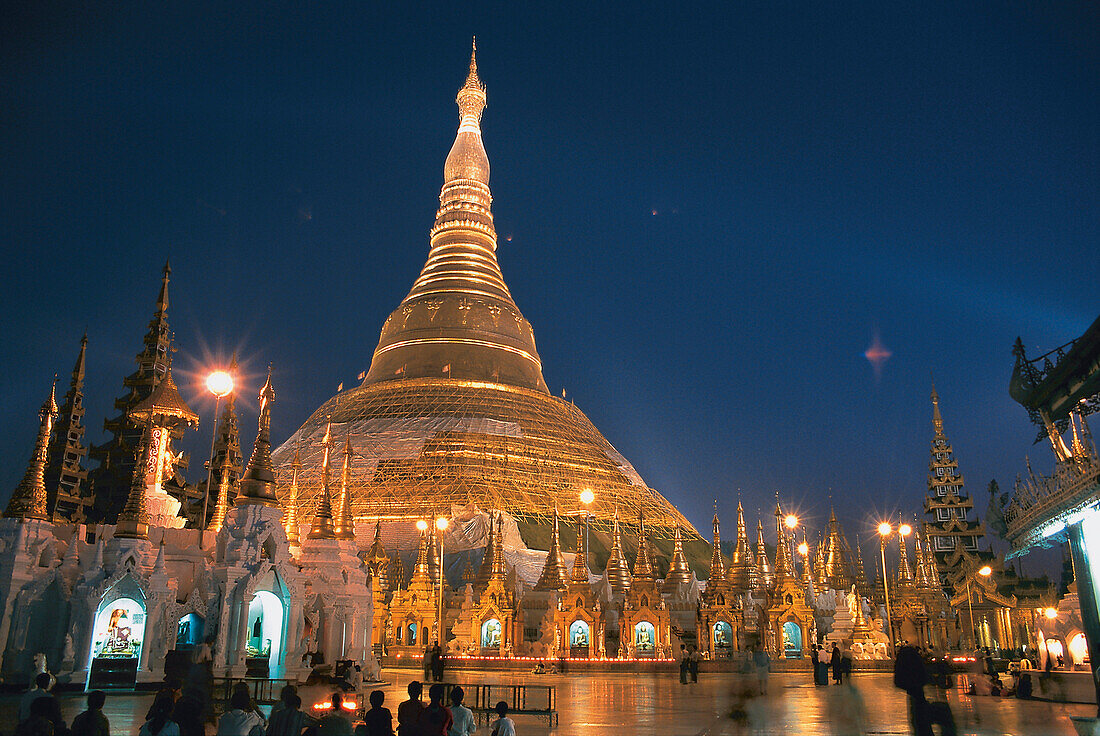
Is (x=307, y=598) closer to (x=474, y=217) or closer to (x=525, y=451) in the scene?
(x=525, y=451)

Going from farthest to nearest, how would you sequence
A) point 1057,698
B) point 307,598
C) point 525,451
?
point 525,451 → point 307,598 → point 1057,698

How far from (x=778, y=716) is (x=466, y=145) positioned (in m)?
70.7

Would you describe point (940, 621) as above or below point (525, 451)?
below

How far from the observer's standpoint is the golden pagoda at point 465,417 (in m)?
59.7

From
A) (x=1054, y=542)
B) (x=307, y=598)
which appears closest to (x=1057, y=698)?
(x=1054, y=542)

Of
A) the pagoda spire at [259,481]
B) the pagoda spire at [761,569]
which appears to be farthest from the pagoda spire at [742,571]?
the pagoda spire at [259,481]

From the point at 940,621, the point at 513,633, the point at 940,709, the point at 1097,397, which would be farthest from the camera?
the point at 940,621

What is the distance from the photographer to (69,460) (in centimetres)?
3434

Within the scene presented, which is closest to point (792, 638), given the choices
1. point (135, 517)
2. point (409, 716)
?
point (135, 517)

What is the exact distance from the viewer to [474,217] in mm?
79250

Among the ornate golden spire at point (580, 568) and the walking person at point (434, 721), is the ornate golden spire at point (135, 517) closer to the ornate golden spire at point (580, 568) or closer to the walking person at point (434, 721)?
the walking person at point (434, 721)

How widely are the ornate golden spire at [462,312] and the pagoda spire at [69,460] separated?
118 ft

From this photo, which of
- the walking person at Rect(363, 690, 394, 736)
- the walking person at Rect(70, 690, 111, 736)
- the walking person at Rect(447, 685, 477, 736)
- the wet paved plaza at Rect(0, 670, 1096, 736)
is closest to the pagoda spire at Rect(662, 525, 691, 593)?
the wet paved plaza at Rect(0, 670, 1096, 736)

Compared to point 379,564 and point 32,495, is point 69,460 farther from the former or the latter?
→ point 379,564
